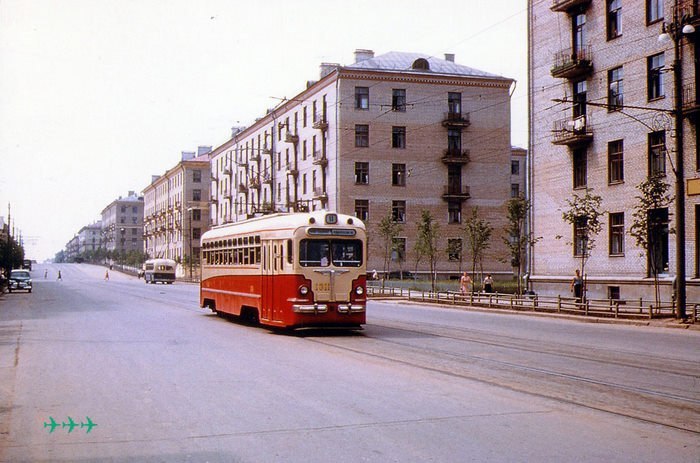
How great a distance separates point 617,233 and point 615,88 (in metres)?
6.24

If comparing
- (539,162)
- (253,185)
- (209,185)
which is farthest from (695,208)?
(209,185)

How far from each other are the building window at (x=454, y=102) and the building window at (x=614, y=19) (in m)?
24.8

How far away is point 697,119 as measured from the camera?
28219 millimetres

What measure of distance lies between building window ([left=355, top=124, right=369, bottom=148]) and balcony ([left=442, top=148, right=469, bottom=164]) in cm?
607

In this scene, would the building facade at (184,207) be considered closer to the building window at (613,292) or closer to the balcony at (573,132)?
the balcony at (573,132)

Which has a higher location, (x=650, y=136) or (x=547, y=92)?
(x=547, y=92)

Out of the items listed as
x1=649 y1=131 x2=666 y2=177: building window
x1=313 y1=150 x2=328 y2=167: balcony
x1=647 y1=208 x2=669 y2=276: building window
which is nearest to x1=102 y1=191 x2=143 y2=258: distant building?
x1=313 y1=150 x2=328 y2=167: balcony

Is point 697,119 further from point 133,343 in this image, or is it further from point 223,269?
point 133,343

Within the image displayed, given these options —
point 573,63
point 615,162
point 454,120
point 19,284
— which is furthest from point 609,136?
point 19,284

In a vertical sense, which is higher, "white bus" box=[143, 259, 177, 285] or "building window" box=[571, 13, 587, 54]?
"building window" box=[571, 13, 587, 54]

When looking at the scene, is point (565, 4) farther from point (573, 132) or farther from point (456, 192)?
point (456, 192)

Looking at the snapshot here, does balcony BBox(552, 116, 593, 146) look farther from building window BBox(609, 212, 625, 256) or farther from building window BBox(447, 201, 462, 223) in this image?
building window BBox(447, 201, 462, 223)

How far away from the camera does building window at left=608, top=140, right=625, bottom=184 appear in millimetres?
32281

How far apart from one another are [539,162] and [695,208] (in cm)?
1010
